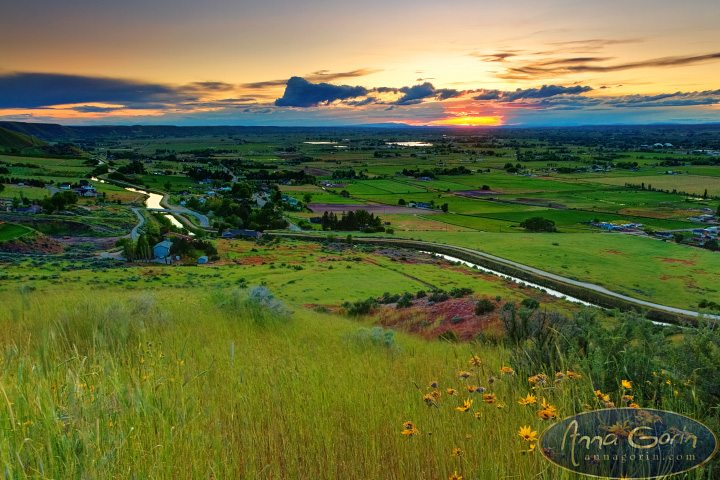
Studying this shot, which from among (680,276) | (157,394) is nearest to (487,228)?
(680,276)

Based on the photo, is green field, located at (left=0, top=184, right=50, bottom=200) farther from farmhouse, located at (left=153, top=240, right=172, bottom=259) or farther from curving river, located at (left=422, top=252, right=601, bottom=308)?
curving river, located at (left=422, top=252, right=601, bottom=308)

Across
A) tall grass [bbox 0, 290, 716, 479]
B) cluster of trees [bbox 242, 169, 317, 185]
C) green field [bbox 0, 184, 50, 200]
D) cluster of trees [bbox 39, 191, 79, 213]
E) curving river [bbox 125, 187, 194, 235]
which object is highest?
tall grass [bbox 0, 290, 716, 479]

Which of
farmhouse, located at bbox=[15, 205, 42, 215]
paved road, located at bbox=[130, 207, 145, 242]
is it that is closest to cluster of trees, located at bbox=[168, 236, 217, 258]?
paved road, located at bbox=[130, 207, 145, 242]

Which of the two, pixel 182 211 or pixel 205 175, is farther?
pixel 205 175

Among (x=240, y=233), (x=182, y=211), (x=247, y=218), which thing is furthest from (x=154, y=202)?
(x=240, y=233)

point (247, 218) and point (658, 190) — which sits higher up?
point (658, 190)

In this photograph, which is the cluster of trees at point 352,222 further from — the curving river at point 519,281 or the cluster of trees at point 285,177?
the cluster of trees at point 285,177

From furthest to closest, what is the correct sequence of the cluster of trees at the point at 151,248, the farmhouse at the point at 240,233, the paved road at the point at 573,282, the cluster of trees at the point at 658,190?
1. the cluster of trees at the point at 658,190
2. the farmhouse at the point at 240,233
3. the cluster of trees at the point at 151,248
4. the paved road at the point at 573,282

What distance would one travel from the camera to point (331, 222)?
79.4m
